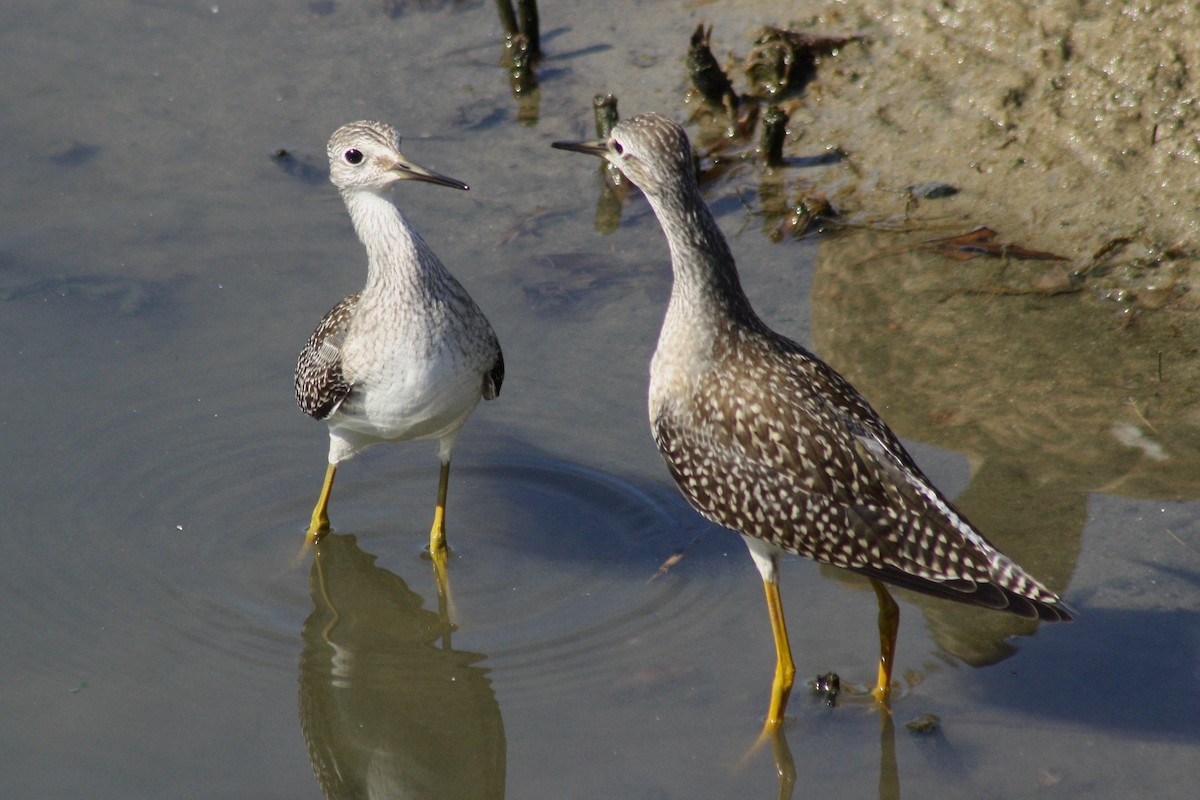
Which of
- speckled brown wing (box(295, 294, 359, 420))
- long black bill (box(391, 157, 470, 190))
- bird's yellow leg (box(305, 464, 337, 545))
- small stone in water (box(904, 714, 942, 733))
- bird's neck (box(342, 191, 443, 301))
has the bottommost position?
small stone in water (box(904, 714, 942, 733))

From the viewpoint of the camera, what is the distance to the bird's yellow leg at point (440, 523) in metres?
7.41

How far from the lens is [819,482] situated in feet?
19.6

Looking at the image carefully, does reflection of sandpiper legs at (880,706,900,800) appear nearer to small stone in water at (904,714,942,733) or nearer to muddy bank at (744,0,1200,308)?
small stone in water at (904,714,942,733)

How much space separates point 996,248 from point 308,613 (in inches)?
190

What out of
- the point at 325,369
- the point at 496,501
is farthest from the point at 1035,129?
the point at 325,369

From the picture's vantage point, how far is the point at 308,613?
7055 mm

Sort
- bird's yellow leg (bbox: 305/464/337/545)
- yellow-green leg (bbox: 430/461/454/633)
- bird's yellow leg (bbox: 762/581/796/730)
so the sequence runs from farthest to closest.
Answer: bird's yellow leg (bbox: 305/464/337/545), yellow-green leg (bbox: 430/461/454/633), bird's yellow leg (bbox: 762/581/796/730)

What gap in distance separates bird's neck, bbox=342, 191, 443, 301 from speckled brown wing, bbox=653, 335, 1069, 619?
141 cm

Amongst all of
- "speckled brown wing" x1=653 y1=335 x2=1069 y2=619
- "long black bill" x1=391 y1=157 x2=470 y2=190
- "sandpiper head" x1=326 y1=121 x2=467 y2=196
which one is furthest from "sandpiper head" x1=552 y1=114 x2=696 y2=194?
"sandpiper head" x1=326 y1=121 x2=467 y2=196

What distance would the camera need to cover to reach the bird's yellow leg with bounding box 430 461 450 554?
7.41 metres

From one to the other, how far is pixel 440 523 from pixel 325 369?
1.02 m

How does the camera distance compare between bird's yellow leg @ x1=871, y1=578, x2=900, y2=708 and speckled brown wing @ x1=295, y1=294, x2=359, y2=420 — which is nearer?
bird's yellow leg @ x1=871, y1=578, x2=900, y2=708

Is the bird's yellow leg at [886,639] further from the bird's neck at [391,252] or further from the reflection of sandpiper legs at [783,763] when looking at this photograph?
the bird's neck at [391,252]

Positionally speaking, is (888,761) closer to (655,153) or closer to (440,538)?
(440,538)
